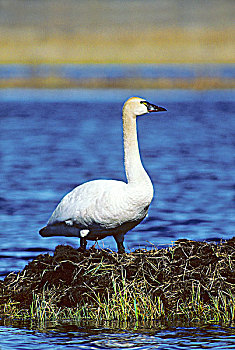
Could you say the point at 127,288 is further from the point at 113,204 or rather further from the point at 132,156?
the point at 132,156

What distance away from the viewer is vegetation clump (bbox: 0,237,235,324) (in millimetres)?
9547

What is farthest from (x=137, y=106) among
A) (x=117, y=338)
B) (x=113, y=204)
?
(x=117, y=338)

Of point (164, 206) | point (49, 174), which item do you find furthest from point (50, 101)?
point (164, 206)

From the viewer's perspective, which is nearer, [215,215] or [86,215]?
[86,215]

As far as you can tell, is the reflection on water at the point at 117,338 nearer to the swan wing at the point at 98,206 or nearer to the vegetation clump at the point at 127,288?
the vegetation clump at the point at 127,288

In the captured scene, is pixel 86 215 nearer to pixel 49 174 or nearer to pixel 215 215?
pixel 215 215

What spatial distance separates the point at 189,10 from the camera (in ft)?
531

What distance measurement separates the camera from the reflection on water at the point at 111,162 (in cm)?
1455

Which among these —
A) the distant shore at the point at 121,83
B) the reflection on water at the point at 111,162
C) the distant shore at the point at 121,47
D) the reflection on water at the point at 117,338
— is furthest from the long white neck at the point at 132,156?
the distant shore at the point at 121,47

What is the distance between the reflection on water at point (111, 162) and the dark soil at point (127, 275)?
5.16 ft

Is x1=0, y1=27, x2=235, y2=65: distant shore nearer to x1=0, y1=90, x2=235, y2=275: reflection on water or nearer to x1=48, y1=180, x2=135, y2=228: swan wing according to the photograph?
x1=0, y1=90, x2=235, y2=275: reflection on water

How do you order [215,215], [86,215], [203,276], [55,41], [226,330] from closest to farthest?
[226,330], [203,276], [86,215], [215,215], [55,41]

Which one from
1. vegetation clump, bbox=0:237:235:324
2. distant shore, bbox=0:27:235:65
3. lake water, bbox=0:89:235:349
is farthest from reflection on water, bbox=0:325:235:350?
distant shore, bbox=0:27:235:65

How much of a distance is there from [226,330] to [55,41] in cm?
11030
